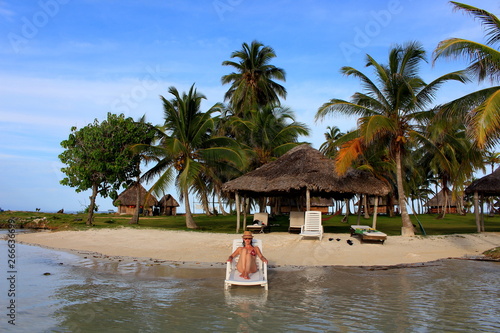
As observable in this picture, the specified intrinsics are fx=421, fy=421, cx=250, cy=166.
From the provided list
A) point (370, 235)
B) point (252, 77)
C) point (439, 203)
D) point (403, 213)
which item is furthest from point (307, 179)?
point (439, 203)

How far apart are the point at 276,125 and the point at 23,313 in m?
20.9

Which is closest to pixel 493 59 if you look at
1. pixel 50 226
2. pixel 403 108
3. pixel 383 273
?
pixel 403 108

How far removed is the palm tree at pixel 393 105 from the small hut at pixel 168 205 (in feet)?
88.9

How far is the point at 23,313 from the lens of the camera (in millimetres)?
6215

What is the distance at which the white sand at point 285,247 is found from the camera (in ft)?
39.0

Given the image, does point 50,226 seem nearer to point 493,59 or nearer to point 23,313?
point 23,313

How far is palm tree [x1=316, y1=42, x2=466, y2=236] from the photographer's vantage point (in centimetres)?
1512

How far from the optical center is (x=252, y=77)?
30.9m

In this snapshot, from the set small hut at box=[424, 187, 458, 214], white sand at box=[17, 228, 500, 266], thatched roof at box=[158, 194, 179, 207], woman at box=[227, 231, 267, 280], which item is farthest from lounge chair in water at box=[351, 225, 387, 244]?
small hut at box=[424, 187, 458, 214]

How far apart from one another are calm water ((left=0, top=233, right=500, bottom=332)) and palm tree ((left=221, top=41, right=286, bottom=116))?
70.0 feet

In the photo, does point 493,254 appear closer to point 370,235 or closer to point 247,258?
point 370,235

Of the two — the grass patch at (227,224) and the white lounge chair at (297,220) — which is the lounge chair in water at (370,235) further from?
the grass patch at (227,224)

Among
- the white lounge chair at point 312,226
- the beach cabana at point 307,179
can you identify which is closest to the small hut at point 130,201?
the beach cabana at point 307,179

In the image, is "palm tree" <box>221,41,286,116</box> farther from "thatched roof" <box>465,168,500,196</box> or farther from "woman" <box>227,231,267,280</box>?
"woman" <box>227,231,267,280</box>
